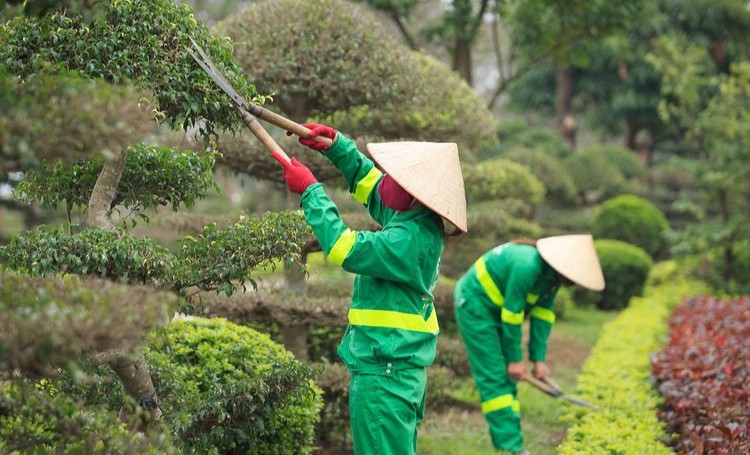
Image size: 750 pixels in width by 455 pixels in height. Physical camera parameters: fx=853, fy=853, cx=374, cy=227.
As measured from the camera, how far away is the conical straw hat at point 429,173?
150 inches

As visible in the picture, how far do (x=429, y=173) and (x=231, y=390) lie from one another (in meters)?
1.40

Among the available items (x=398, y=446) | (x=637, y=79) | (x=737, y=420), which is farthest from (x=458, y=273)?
(x=637, y=79)

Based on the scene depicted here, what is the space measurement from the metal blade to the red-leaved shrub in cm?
306

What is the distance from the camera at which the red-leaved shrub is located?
4.93m

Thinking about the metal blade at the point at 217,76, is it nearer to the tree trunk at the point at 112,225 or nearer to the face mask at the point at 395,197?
the tree trunk at the point at 112,225

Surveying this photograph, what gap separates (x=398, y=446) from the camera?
12.9 feet

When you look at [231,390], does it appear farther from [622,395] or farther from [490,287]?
[622,395]

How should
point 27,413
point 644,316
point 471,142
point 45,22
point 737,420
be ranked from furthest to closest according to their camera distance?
point 644,316 < point 471,142 < point 737,420 < point 45,22 < point 27,413

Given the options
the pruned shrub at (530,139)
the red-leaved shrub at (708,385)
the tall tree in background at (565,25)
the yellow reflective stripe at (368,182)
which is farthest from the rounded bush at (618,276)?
the yellow reflective stripe at (368,182)

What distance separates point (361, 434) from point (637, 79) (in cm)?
2007

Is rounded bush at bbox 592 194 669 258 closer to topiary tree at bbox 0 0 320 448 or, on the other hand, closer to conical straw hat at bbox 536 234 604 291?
conical straw hat at bbox 536 234 604 291

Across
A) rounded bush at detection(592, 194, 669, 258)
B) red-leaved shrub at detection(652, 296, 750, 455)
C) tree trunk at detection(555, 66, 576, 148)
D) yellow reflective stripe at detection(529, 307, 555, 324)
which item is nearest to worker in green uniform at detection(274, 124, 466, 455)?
red-leaved shrub at detection(652, 296, 750, 455)

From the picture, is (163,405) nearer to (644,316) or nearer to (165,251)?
(165,251)

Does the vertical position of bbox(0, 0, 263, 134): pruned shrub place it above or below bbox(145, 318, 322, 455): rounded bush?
above
